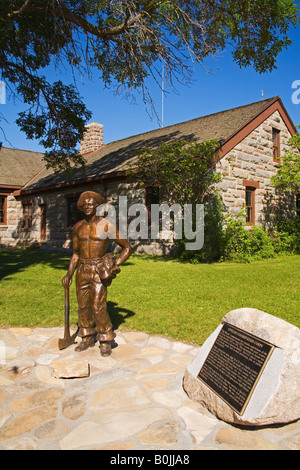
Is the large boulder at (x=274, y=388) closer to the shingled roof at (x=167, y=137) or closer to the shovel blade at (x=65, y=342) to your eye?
the shovel blade at (x=65, y=342)

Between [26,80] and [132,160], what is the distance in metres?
5.19

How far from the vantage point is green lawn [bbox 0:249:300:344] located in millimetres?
5398

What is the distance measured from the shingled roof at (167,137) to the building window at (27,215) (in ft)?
3.57

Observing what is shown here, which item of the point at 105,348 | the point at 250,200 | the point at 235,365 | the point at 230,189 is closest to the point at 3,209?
the point at 230,189

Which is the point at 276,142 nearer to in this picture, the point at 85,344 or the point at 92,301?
the point at 92,301

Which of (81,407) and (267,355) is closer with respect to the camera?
(267,355)

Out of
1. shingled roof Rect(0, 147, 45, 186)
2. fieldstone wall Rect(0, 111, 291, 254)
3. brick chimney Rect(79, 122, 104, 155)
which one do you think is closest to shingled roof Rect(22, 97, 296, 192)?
fieldstone wall Rect(0, 111, 291, 254)

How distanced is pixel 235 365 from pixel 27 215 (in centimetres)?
1868

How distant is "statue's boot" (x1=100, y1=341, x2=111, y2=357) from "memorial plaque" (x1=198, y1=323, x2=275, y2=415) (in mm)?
1380

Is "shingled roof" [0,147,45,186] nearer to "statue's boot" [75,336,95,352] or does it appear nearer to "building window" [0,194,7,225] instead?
"building window" [0,194,7,225]
